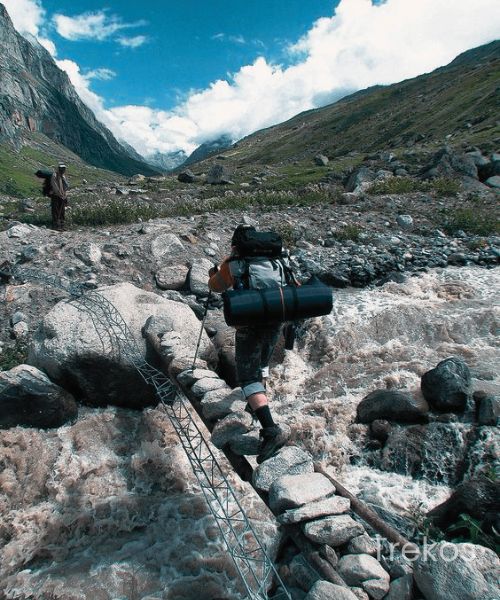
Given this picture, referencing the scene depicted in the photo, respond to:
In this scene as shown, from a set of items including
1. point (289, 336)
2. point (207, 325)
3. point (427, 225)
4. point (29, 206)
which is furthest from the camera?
point (29, 206)

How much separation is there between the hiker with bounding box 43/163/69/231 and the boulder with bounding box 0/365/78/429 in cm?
843

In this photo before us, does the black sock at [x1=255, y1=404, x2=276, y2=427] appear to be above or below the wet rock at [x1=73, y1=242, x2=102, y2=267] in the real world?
below

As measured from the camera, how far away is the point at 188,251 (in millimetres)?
12891

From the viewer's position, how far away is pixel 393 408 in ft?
24.2

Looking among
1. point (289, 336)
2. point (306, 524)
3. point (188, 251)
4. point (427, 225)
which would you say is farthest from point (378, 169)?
point (306, 524)

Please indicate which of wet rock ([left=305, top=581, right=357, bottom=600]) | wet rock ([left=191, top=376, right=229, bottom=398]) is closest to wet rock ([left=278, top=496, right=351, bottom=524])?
wet rock ([left=305, top=581, right=357, bottom=600])

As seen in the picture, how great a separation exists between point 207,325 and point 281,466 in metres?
5.68

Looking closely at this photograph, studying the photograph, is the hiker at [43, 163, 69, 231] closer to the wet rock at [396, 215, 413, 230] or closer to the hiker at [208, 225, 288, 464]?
the hiker at [208, 225, 288, 464]

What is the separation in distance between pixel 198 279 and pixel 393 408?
6.28m

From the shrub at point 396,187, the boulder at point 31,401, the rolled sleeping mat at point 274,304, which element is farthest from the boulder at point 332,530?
the shrub at point 396,187

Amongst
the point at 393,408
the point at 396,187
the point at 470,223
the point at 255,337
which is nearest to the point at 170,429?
the point at 255,337

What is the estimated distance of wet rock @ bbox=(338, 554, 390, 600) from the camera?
342 cm

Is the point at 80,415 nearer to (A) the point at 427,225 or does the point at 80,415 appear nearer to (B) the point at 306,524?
(B) the point at 306,524

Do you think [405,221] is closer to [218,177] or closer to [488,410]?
[488,410]
